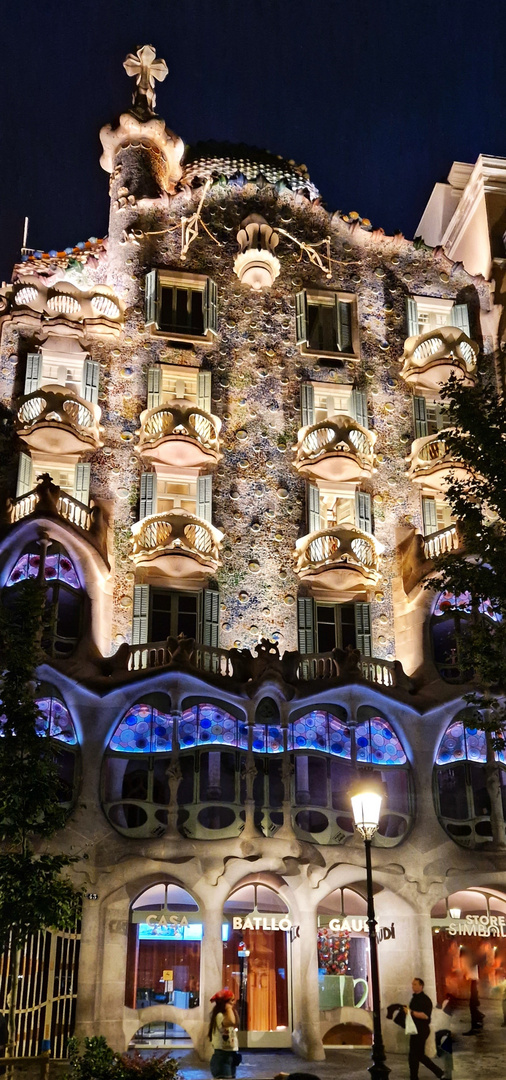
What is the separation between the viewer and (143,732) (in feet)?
94.7

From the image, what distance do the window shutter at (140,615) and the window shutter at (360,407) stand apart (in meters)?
9.83

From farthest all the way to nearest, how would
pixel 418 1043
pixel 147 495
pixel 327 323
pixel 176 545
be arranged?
pixel 327 323 → pixel 147 495 → pixel 176 545 → pixel 418 1043

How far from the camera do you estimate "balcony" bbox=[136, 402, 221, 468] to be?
33.3 m

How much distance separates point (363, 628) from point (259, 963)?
1019 cm

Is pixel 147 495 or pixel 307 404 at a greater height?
pixel 307 404

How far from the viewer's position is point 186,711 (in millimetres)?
29062

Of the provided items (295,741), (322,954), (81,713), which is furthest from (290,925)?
(81,713)

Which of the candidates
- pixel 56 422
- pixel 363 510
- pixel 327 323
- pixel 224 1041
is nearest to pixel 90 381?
pixel 56 422

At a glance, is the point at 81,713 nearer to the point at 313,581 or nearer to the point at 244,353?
the point at 313,581

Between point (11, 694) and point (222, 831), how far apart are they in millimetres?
10429

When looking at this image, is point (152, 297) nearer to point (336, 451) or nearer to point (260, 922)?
point (336, 451)

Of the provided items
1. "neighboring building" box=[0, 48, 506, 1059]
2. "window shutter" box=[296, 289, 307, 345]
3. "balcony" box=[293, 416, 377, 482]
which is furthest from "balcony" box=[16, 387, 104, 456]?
"window shutter" box=[296, 289, 307, 345]

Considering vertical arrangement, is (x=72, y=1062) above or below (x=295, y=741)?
below

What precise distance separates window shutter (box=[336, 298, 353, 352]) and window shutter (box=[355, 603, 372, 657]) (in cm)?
984
